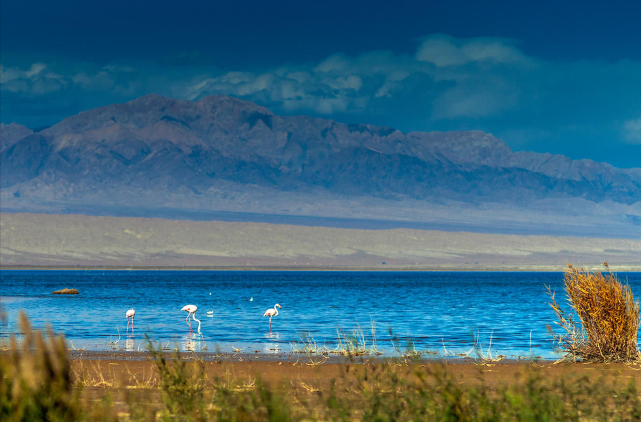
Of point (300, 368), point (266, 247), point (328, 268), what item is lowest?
point (300, 368)

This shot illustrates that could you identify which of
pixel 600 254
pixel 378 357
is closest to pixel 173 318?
pixel 378 357

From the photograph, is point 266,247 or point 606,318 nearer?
point 606,318

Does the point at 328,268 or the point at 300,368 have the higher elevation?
the point at 328,268

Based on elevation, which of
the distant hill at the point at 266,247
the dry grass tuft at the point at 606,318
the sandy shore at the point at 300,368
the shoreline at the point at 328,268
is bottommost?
the sandy shore at the point at 300,368

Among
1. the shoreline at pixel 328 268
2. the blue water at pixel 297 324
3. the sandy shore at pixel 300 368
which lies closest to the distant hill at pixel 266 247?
the shoreline at pixel 328 268

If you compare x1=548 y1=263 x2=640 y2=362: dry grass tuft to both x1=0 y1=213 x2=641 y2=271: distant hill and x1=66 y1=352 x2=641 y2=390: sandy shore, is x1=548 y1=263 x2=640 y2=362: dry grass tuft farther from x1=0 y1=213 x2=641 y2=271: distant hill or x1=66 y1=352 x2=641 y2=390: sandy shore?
x1=0 y1=213 x2=641 y2=271: distant hill

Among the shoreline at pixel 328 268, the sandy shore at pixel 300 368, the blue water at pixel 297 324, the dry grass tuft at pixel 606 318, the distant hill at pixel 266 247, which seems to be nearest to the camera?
the sandy shore at pixel 300 368

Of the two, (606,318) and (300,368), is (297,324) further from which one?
(606,318)

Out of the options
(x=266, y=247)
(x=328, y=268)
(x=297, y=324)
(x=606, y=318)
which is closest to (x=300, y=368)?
(x=606, y=318)

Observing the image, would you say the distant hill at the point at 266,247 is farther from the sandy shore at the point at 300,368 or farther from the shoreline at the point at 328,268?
the sandy shore at the point at 300,368

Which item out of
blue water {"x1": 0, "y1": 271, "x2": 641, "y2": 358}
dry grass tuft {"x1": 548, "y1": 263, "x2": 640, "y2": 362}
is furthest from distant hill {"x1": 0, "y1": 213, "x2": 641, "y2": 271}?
dry grass tuft {"x1": 548, "y1": 263, "x2": 640, "y2": 362}

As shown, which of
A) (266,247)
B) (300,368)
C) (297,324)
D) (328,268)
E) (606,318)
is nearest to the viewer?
(606,318)

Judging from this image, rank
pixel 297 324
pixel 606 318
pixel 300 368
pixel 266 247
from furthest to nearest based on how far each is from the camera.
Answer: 1. pixel 266 247
2. pixel 297 324
3. pixel 300 368
4. pixel 606 318

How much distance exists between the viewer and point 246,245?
148375mm
